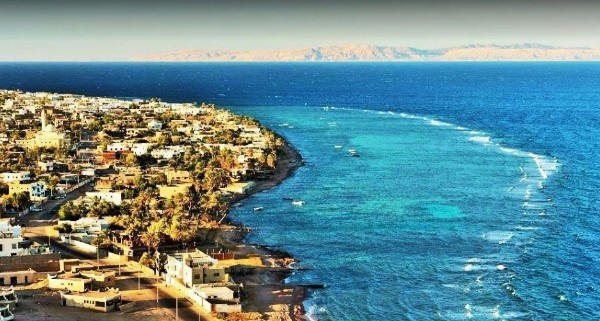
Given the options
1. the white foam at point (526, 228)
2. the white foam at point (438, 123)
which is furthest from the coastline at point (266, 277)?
the white foam at point (438, 123)

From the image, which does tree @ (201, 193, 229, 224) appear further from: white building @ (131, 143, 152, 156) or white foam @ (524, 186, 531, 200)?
white building @ (131, 143, 152, 156)

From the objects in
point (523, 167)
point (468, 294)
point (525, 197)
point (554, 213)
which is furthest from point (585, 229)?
point (523, 167)

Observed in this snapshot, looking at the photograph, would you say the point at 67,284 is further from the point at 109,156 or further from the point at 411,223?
the point at 109,156

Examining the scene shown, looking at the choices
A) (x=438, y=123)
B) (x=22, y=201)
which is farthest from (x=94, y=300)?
(x=438, y=123)

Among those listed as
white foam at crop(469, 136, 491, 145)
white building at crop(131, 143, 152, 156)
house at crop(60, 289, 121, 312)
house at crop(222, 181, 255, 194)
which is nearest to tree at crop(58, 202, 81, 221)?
house at crop(222, 181, 255, 194)

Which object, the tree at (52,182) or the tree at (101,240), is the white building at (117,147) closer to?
the tree at (52,182)
